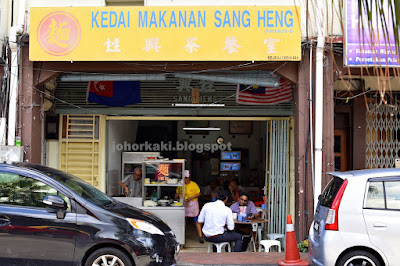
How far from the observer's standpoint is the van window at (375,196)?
647cm

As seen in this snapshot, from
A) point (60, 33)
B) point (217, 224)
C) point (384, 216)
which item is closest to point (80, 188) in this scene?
point (217, 224)

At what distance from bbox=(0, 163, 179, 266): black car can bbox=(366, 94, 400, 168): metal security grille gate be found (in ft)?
24.9

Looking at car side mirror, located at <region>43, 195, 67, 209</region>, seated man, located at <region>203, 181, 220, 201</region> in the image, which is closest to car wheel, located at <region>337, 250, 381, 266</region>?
car side mirror, located at <region>43, 195, 67, 209</region>

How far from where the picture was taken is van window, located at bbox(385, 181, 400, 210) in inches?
254

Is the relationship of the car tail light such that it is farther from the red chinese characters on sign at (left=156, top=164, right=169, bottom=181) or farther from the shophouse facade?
the red chinese characters on sign at (left=156, top=164, right=169, bottom=181)

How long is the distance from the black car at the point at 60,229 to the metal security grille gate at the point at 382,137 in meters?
7.60

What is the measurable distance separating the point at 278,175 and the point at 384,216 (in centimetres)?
529

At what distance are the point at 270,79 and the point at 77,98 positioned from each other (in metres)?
5.07

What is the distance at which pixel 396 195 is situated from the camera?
255 inches

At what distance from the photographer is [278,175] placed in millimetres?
11656

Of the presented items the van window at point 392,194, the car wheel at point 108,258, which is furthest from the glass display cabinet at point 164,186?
the van window at point 392,194

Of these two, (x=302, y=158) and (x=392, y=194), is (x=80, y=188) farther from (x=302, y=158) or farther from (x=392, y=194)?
(x=302, y=158)

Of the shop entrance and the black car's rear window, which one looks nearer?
the black car's rear window

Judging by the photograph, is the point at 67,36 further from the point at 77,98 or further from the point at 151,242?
the point at 151,242
